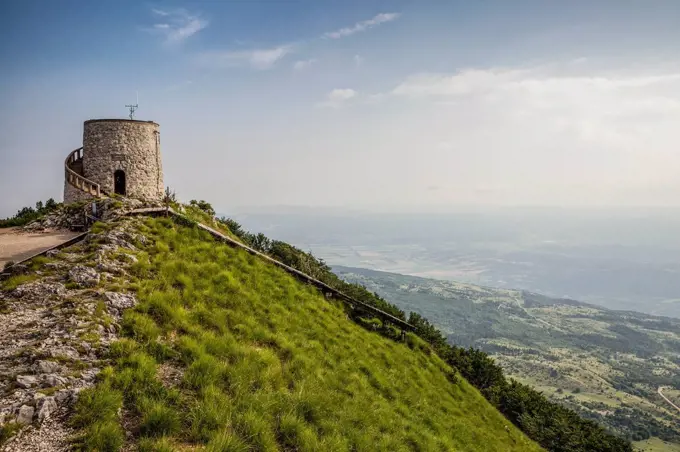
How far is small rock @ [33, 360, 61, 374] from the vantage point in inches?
298

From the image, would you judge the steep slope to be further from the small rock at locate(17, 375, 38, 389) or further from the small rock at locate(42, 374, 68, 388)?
the small rock at locate(17, 375, 38, 389)

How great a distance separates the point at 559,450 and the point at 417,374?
1298 cm

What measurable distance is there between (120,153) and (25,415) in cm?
2360

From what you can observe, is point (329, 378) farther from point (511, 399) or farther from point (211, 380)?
point (511, 399)

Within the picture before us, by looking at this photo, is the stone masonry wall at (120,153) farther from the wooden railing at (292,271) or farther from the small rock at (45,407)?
the small rock at (45,407)

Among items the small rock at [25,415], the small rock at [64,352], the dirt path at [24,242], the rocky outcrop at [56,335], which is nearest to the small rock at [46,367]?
the rocky outcrop at [56,335]

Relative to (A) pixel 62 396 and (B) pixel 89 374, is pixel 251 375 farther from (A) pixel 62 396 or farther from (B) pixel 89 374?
(A) pixel 62 396

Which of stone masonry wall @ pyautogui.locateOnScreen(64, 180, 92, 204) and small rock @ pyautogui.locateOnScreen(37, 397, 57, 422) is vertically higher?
stone masonry wall @ pyautogui.locateOnScreen(64, 180, 92, 204)

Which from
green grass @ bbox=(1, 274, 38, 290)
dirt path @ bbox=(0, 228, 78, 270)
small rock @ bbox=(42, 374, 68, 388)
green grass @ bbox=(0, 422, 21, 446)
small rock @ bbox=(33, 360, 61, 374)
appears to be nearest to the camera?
green grass @ bbox=(0, 422, 21, 446)

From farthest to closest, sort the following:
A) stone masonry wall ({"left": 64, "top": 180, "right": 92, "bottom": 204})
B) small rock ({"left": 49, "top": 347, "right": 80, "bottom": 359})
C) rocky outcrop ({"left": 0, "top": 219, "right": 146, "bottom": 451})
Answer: stone masonry wall ({"left": 64, "top": 180, "right": 92, "bottom": 204})
small rock ({"left": 49, "top": 347, "right": 80, "bottom": 359})
rocky outcrop ({"left": 0, "top": 219, "right": 146, "bottom": 451})

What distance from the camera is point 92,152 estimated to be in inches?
1025

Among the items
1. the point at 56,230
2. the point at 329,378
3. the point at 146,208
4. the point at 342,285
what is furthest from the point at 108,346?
the point at 342,285

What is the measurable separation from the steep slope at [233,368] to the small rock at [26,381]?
3.08ft

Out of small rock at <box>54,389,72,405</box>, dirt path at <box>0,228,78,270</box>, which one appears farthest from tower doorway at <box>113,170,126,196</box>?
small rock at <box>54,389,72,405</box>
